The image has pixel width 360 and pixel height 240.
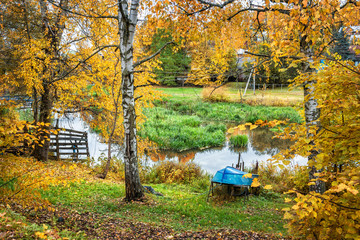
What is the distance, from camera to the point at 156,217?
5.72m

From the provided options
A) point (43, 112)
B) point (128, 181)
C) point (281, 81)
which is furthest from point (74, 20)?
point (281, 81)

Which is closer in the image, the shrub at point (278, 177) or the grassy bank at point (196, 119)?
the shrub at point (278, 177)

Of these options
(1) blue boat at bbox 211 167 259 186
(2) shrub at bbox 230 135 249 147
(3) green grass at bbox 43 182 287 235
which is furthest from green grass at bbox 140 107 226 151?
(3) green grass at bbox 43 182 287 235

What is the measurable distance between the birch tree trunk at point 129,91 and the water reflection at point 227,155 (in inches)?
→ 262

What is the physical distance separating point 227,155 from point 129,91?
10.5 m

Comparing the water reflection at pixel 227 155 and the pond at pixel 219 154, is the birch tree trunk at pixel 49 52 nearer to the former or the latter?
the pond at pixel 219 154

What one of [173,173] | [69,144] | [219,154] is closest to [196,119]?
[219,154]

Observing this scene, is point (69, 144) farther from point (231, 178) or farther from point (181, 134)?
point (231, 178)

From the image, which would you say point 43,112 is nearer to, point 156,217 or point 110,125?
point 110,125

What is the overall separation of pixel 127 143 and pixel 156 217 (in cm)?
187

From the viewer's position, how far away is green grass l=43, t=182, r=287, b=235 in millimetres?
5696

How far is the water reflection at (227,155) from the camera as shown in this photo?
541 inches

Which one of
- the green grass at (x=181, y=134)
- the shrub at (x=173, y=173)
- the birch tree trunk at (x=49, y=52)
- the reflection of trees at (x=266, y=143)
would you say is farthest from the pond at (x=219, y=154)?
the birch tree trunk at (x=49, y=52)

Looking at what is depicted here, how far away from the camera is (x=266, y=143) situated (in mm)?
17594
